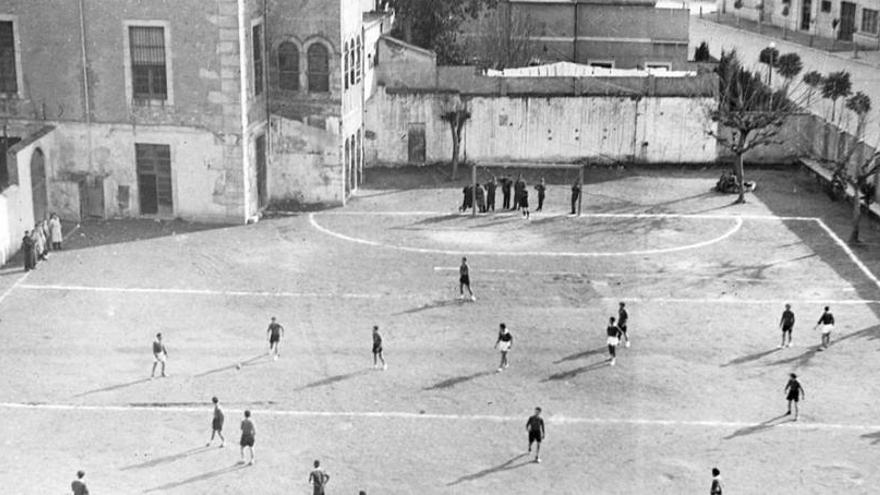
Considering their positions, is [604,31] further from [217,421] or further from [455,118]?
[217,421]

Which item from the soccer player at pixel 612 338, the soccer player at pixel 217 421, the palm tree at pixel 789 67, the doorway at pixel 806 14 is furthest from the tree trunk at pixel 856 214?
the doorway at pixel 806 14

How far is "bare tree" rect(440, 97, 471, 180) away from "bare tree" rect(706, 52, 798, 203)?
11842 mm

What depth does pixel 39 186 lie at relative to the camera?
168ft

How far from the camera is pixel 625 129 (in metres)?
62.4

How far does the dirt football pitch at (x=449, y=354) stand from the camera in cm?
3130

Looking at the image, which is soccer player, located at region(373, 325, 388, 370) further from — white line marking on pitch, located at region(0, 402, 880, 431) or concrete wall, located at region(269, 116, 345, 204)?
concrete wall, located at region(269, 116, 345, 204)

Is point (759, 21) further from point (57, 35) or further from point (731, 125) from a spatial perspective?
point (57, 35)

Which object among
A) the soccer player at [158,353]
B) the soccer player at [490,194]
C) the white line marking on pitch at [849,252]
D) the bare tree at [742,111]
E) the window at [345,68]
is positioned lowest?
the soccer player at [158,353]

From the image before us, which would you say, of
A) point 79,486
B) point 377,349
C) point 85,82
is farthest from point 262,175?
point 79,486

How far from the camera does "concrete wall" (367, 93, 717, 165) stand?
2427 inches

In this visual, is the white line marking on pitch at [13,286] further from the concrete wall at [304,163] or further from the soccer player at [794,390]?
the soccer player at [794,390]

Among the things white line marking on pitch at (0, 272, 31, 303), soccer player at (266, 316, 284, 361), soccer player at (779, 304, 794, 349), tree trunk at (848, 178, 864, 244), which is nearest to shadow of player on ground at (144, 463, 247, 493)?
soccer player at (266, 316, 284, 361)

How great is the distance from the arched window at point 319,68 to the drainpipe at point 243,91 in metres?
3.51

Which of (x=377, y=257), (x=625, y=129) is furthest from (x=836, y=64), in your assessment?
(x=377, y=257)
